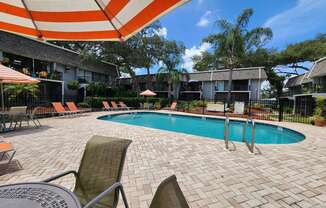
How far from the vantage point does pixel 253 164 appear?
4.04 meters

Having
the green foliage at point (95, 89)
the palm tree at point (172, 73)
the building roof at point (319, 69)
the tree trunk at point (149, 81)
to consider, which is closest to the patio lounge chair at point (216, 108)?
the building roof at point (319, 69)

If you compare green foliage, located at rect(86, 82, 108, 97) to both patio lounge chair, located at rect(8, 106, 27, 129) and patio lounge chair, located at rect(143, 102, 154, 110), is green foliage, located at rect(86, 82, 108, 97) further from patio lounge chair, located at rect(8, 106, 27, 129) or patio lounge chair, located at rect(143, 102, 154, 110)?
patio lounge chair, located at rect(8, 106, 27, 129)

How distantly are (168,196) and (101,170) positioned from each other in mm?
1281

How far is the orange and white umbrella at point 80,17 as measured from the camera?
1716 millimetres

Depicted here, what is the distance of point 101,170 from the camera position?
6.59ft

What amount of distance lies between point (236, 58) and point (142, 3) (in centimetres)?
2014

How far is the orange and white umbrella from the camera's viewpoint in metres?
1.72

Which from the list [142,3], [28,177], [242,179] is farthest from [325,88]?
[28,177]

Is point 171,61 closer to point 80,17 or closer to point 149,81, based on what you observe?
point 149,81

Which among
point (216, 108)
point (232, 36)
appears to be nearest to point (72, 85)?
point (216, 108)

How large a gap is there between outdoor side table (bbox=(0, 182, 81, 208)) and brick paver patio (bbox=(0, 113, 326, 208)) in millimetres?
1398

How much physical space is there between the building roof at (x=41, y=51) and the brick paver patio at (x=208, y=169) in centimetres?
1221

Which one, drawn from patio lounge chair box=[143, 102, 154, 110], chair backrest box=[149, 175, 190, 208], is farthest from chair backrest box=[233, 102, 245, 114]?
chair backrest box=[149, 175, 190, 208]

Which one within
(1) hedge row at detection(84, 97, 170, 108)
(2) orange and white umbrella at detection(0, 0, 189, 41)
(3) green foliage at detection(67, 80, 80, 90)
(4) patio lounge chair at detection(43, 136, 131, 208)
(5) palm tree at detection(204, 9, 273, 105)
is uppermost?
(5) palm tree at detection(204, 9, 273, 105)
